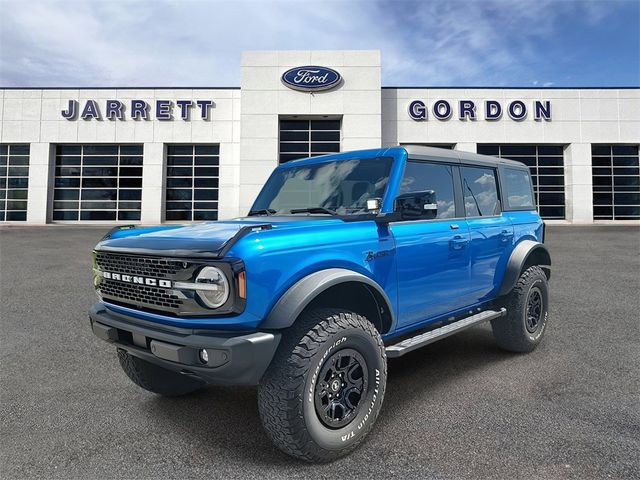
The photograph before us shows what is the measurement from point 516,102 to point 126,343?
25.5 metres

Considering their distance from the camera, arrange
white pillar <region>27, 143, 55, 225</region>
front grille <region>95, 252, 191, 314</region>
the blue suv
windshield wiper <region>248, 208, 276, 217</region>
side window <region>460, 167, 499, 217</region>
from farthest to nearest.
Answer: white pillar <region>27, 143, 55, 225</region>, side window <region>460, 167, 499, 217</region>, windshield wiper <region>248, 208, 276, 217</region>, front grille <region>95, 252, 191, 314</region>, the blue suv

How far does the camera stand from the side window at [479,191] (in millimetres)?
4020

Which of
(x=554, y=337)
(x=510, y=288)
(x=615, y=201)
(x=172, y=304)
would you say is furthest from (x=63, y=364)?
(x=615, y=201)

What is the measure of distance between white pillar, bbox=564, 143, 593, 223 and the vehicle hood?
2526 centimetres

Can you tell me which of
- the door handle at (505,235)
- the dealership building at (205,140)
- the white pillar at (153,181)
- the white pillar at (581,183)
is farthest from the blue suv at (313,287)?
the white pillar at (581,183)

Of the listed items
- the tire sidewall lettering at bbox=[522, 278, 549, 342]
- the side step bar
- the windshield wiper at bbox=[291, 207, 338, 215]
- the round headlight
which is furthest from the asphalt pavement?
the windshield wiper at bbox=[291, 207, 338, 215]

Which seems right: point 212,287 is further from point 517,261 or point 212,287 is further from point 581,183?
point 581,183

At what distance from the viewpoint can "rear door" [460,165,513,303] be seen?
389 centimetres

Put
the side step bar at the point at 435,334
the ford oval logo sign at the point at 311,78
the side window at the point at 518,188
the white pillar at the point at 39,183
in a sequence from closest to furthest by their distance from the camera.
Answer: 1. the side step bar at the point at 435,334
2. the side window at the point at 518,188
3. the ford oval logo sign at the point at 311,78
4. the white pillar at the point at 39,183

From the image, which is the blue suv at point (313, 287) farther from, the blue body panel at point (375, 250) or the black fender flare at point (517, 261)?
the black fender flare at point (517, 261)

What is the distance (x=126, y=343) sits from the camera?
8.77 feet

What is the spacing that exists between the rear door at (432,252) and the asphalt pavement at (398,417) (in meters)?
0.78

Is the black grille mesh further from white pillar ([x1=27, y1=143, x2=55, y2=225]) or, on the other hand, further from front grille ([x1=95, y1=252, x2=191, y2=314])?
white pillar ([x1=27, y1=143, x2=55, y2=225])

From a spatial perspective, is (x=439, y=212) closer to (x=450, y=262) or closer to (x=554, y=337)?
(x=450, y=262)
